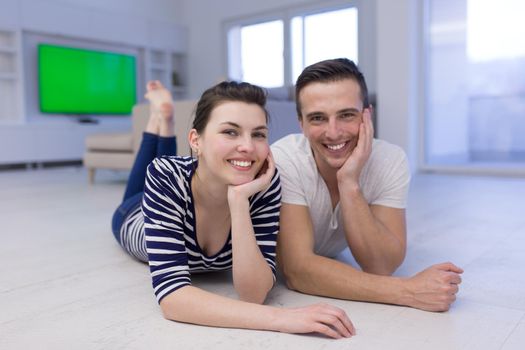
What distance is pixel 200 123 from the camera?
1.19m

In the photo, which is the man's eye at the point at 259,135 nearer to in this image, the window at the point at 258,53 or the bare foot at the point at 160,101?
the bare foot at the point at 160,101

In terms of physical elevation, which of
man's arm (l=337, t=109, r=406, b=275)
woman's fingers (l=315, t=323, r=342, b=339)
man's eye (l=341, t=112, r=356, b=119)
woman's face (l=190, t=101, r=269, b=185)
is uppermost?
man's eye (l=341, t=112, r=356, b=119)

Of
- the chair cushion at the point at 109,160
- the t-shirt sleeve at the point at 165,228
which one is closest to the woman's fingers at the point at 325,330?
the t-shirt sleeve at the point at 165,228

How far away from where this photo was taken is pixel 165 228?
1150 mm

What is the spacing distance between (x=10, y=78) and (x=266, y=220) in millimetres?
6029

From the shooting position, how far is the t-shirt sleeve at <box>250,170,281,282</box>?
1.27 meters

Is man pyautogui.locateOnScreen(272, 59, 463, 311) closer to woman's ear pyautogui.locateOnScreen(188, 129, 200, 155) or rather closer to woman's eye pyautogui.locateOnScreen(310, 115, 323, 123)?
woman's eye pyautogui.locateOnScreen(310, 115, 323, 123)

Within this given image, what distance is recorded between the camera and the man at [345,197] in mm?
1258

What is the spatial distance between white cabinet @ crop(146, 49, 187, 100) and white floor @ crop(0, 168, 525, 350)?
518cm

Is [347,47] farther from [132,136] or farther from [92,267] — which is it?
[92,267]

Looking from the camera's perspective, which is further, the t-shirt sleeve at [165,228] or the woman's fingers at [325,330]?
the t-shirt sleeve at [165,228]

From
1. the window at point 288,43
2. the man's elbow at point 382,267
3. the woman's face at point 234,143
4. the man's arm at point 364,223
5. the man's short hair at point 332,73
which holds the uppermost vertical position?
the window at point 288,43

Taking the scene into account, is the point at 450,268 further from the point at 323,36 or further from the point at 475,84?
the point at 323,36

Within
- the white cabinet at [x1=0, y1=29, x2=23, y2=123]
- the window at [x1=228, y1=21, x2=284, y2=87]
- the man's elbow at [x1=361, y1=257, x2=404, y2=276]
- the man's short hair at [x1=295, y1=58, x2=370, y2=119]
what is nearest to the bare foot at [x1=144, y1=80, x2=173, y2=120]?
the man's short hair at [x1=295, y1=58, x2=370, y2=119]
